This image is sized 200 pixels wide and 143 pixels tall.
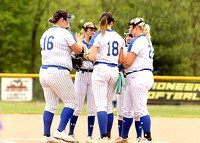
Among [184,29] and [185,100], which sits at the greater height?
[184,29]

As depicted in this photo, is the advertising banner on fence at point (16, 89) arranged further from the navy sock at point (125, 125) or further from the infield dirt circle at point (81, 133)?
the navy sock at point (125, 125)

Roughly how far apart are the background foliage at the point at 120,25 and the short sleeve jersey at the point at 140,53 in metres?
16.4

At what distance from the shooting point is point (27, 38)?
39.5 meters

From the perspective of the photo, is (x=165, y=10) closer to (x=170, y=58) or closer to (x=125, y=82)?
(x=170, y=58)

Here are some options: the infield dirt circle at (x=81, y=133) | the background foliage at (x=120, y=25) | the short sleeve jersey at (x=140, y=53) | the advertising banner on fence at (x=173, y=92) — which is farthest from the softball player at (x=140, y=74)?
the background foliage at (x=120, y=25)

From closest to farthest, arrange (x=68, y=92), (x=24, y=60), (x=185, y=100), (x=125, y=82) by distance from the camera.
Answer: (x=68, y=92) → (x=125, y=82) → (x=185, y=100) → (x=24, y=60)

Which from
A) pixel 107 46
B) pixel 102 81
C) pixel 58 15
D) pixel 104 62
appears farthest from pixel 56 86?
pixel 58 15

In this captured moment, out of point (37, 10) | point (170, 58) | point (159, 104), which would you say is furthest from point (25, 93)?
point (37, 10)

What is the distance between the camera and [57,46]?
7121 millimetres

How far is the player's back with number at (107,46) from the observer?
716 centimetres

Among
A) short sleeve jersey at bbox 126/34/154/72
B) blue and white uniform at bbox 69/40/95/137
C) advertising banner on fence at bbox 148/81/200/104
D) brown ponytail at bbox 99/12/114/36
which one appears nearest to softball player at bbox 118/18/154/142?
short sleeve jersey at bbox 126/34/154/72

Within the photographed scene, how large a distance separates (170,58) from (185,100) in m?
7.83

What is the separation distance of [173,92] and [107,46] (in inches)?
491

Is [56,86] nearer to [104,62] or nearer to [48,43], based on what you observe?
[48,43]
